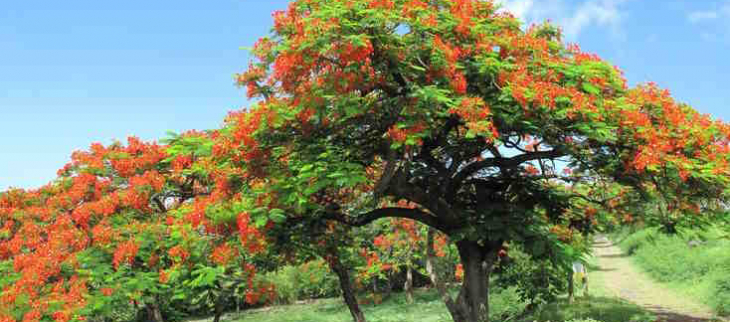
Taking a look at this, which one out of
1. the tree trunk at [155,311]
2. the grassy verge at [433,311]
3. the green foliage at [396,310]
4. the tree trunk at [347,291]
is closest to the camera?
the tree trunk at [347,291]

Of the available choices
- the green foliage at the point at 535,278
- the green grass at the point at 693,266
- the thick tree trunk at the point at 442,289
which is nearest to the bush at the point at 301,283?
the green foliage at the point at 535,278

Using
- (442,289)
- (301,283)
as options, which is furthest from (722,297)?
(301,283)

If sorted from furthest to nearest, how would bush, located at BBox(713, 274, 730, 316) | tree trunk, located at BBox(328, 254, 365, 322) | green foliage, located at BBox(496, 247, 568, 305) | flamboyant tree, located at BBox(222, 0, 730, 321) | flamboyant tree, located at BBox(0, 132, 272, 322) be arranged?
green foliage, located at BBox(496, 247, 568, 305) → bush, located at BBox(713, 274, 730, 316) → tree trunk, located at BBox(328, 254, 365, 322) → flamboyant tree, located at BBox(0, 132, 272, 322) → flamboyant tree, located at BBox(222, 0, 730, 321)

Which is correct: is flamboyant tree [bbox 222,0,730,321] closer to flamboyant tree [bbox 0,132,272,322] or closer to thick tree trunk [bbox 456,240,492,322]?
thick tree trunk [bbox 456,240,492,322]

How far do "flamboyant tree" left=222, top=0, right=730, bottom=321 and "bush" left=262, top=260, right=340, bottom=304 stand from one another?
25016 mm

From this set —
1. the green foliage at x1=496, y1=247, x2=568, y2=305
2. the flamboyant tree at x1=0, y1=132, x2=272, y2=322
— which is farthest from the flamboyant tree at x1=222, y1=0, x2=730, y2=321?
the green foliage at x1=496, y1=247, x2=568, y2=305

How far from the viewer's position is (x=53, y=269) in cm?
1633

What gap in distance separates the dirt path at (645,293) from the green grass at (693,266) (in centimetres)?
47

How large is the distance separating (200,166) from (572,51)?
27.4 feet

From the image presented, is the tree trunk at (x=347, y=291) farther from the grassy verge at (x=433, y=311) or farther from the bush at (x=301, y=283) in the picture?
the bush at (x=301, y=283)

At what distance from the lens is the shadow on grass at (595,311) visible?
Result: 17359mm

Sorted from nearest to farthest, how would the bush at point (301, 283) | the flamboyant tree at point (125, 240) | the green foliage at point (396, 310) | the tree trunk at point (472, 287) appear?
the tree trunk at point (472, 287)
the flamboyant tree at point (125, 240)
the green foliage at point (396, 310)
the bush at point (301, 283)

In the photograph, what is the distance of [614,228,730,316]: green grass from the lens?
19672 mm

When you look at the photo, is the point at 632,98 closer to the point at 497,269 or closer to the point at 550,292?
the point at 497,269
